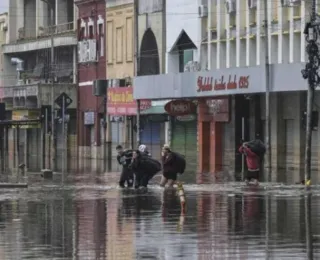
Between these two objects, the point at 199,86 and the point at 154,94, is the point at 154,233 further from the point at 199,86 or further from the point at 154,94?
the point at 154,94

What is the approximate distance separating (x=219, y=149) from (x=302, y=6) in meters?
10.6

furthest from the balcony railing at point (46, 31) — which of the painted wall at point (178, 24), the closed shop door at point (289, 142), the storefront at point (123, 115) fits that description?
the closed shop door at point (289, 142)

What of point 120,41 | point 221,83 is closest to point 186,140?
point 221,83

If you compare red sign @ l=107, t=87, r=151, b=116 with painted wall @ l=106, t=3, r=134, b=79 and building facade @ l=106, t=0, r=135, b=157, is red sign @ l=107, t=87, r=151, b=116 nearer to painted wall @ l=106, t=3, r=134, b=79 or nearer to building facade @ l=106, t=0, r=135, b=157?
building facade @ l=106, t=0, r=135, b=157

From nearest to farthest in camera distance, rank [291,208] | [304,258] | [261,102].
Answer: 1. [304,258]
2. [291,208]
3. [261,102]

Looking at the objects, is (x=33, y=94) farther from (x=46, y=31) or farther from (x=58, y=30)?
(x=46, y=31)

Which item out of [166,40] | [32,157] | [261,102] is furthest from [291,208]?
[32,157]

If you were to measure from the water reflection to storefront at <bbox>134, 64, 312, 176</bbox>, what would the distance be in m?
20.3

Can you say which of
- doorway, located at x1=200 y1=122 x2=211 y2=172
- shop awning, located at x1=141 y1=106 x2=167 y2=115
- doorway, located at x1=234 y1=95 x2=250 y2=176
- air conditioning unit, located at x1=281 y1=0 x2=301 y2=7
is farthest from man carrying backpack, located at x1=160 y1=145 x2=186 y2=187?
shop awning, located at x1=141 y1=106 x2=167 y2=115

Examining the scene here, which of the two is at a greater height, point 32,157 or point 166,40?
point 166,40

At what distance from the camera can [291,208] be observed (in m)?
25.5

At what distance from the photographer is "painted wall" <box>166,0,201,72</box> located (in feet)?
207

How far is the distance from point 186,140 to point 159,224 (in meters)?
42.7

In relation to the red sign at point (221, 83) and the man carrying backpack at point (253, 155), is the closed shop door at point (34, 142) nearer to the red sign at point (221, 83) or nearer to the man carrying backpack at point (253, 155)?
the red sign at point (221, 83)
